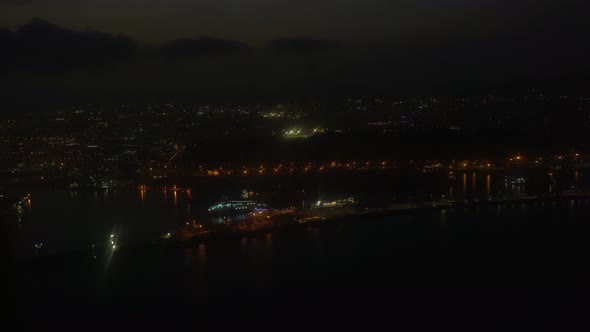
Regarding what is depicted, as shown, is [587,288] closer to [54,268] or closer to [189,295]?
[189,295]

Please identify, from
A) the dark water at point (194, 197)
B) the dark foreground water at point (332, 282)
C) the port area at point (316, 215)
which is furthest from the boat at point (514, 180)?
the dark foreground water at point (332, 282)

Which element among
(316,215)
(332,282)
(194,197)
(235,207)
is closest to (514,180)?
(316,215)

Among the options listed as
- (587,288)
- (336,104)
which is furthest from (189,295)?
(336,104)

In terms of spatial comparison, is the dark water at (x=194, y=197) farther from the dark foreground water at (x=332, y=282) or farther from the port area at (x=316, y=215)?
the dark foreground water at (x=332, y=282)

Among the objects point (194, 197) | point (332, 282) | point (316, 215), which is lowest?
point (332, 282)

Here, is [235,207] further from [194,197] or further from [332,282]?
[332,282]

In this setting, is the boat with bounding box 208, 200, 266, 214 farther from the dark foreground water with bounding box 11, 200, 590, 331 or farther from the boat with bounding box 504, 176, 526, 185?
the boat with bounding box 504, 176, 526, 185

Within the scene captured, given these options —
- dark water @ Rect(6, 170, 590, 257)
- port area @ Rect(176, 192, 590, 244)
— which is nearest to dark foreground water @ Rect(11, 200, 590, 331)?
port area @ Rect(176, 192, 590, 244)

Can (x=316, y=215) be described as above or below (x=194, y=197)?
below
